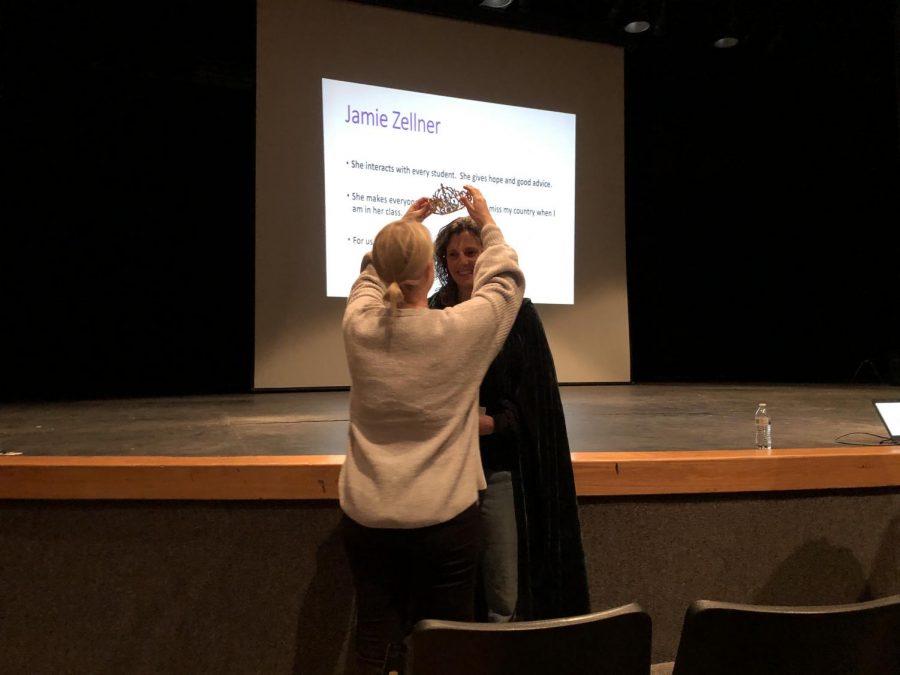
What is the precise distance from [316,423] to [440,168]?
2.20m

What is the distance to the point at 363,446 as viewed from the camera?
1098 millimetres

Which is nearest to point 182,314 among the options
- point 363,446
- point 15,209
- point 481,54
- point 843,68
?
point 15,209

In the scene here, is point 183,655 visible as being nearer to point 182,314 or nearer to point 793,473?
point 793,473

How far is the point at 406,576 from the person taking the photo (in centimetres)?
111

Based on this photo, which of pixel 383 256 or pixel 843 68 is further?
pixel 843 68

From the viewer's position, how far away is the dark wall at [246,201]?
4.87 m

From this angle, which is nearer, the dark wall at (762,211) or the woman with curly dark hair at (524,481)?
the woman with curly dark hair at (524,481)

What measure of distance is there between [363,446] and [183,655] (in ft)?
3.06

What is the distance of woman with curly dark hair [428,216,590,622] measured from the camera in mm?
1440

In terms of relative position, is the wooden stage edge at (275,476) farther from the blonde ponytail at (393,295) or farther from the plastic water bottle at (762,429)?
the blonde ponytail at (393,295)

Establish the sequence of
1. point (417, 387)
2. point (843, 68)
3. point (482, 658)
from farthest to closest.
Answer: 1. point (843, 68)
2. point (417, 387)
3. point (482, 658)

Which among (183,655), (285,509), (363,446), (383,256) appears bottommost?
(183,655)

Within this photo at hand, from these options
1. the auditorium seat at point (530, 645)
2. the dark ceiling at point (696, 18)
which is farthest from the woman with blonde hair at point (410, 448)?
the dark ceiling at point (696, 18)

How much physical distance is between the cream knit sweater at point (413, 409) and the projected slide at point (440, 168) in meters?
3.23
